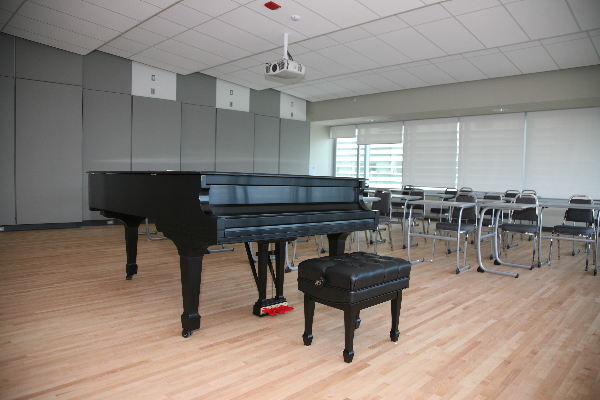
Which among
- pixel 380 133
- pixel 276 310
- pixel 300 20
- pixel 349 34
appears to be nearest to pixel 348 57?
pixel 349 34

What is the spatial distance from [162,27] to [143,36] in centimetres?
63

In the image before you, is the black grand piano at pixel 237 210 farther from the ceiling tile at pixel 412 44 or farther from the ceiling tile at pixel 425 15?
the ceiling tile at pixel 412 44

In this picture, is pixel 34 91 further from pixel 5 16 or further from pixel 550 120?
pixel 550 120

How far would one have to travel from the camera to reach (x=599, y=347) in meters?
2.54

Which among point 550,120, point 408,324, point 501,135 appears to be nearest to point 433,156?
point 501,135

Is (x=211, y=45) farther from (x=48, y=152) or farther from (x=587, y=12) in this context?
(x=587, y=12)

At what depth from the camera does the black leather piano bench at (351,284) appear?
2.19 m

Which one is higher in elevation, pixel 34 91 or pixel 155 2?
pixel 155 2

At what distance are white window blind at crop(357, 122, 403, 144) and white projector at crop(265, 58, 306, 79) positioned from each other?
5.10 meters

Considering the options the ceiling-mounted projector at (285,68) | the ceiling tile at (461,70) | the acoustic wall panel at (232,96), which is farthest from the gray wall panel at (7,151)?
the ceiling tile at (461,70)

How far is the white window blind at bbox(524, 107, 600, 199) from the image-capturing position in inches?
309

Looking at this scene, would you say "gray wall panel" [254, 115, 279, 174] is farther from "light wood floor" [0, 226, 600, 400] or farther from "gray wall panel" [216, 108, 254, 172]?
"light wood floor" [0, 226, 600, 400]

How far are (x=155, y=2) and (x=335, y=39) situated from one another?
2696 mm

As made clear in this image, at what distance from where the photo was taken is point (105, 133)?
7656 millimetres
